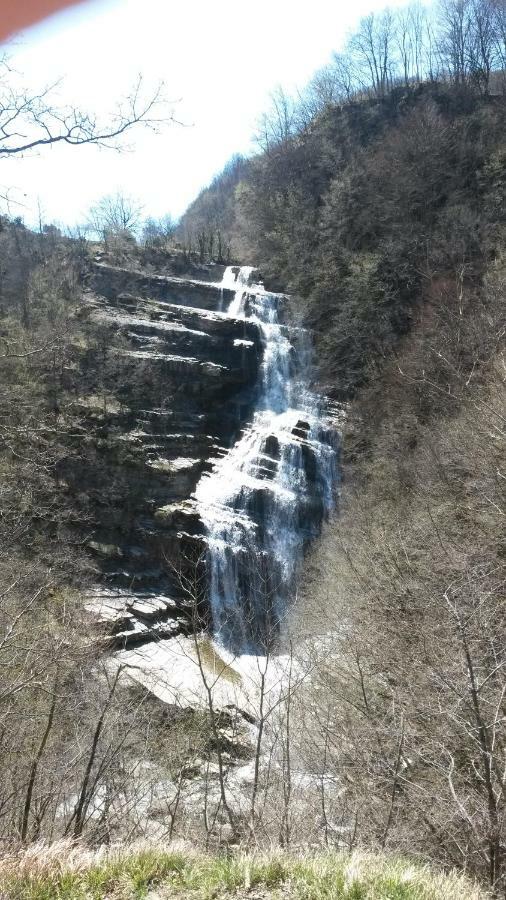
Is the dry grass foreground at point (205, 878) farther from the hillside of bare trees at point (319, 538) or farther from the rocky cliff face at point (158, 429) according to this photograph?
the rocky cliff face at point (158, 429)

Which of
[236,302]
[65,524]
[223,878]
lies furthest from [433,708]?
[236,302]

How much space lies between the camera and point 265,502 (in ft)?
73.1

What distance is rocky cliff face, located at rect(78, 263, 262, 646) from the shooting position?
20141 millimetres

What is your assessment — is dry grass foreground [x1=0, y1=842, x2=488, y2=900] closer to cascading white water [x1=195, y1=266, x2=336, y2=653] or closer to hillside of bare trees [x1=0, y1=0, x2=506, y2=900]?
hillside of bare trees [x1=0, y1=0, x2=506, y2=900]

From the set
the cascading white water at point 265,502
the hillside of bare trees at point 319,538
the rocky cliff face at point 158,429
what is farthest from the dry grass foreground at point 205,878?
the cascading white water at point 265,502

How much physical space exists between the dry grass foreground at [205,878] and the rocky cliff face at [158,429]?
1420cm

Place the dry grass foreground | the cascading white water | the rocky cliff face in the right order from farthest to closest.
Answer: the cascading white water < the rocky cliff face < the dry grass foreground

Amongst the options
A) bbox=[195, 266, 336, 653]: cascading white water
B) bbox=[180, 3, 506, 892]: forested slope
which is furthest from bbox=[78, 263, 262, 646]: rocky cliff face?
bbox=[180, 3, 506, 892]: forested slope

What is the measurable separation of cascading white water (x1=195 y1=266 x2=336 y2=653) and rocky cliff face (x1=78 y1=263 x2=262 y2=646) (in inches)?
32.9

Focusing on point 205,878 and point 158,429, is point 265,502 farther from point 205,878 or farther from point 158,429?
point 205,878

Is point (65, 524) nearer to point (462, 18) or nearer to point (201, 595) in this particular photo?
point (201, 595)

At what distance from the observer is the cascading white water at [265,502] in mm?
20391

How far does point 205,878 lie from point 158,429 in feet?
75.0

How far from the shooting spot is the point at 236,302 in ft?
105
